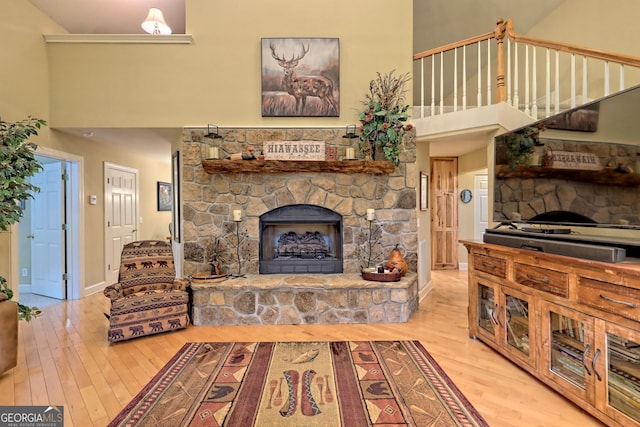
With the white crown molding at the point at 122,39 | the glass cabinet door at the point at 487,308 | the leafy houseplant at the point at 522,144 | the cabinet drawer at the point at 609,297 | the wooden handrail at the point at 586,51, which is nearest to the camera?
the cabinet drawer at the point at 609,297

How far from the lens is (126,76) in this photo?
3.57m

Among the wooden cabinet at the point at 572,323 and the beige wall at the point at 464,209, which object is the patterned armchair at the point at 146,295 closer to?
the wooden cabinet at the point at 572,323

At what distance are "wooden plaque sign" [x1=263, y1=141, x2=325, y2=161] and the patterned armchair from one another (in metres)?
1.57

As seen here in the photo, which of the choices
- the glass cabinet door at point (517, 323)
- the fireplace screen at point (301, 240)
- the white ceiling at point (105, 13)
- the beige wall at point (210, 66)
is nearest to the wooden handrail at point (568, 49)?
the beige wall at point (210, 66)

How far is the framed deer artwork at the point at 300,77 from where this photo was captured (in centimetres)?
357

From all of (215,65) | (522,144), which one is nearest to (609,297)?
(522,144)

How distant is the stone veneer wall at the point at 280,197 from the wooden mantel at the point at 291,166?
0.16 m

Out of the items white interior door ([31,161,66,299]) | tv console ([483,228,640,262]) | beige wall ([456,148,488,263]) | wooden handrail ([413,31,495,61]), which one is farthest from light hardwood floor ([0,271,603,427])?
wooden handrail ([413,31,495,61])

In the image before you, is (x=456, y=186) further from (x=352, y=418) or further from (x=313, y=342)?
(x=352, y=418)

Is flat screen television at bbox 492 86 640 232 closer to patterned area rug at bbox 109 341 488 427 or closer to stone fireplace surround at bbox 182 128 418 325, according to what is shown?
stone fireplace surround at bbox 182 128 418 325

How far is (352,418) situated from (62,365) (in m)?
2.25

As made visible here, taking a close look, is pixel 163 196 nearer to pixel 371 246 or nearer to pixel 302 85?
pixel 302 85

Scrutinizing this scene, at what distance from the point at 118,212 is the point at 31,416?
3.68 m

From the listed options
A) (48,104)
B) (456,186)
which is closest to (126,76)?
(48,104)
